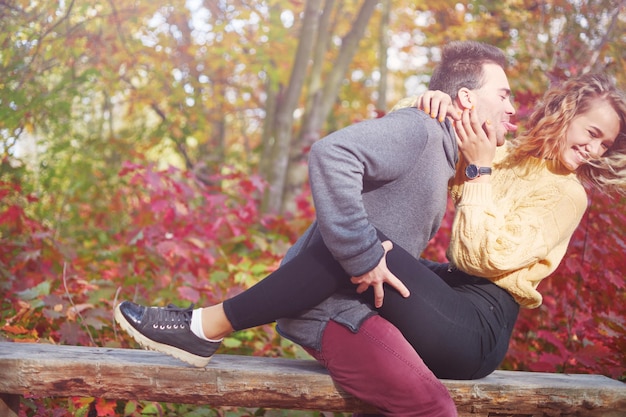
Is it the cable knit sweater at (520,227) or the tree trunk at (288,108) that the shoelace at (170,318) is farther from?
the tree trunk at (288,108)

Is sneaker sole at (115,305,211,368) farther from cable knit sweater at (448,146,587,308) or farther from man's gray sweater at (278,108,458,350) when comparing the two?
cable knit sweater at (448,146,587,308)

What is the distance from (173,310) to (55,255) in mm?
2310

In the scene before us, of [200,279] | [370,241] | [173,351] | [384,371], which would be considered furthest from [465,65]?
[200,279]

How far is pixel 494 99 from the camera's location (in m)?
2.61

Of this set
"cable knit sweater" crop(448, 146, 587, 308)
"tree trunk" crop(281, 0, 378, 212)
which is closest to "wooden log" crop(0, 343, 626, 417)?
"cable knit sweater" crop(448, 146, 587, 308)

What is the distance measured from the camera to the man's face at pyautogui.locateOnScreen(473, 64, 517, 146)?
8.53 feet

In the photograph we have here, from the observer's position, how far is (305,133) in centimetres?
816

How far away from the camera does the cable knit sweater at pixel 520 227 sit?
2480 millimetres

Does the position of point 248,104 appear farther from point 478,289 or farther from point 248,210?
point 478,289

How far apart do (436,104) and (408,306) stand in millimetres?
717

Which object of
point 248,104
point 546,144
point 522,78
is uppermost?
point 546,144

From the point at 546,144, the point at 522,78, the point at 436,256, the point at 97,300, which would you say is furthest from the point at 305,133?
the point at 546,144

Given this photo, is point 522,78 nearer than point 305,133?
Yes

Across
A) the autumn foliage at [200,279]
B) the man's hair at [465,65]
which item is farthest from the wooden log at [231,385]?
the man's hair at [465,65]
